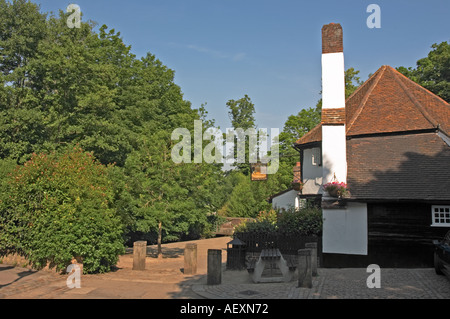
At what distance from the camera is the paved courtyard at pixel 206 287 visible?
10.6 metres

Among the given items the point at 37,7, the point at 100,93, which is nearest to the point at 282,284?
the point at 100,93

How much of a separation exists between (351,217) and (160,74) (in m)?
27.8

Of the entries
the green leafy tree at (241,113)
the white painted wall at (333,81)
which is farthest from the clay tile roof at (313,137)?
the green leafy tree at (241,113)

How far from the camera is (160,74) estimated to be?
1564 inches

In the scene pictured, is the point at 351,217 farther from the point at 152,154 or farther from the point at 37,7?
the point at 37,7

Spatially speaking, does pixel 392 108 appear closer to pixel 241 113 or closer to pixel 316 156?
pixel 316 156

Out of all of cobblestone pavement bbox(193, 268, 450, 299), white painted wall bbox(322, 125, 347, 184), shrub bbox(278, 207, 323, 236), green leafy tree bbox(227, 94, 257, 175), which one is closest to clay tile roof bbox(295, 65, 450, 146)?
white painted wall bbox(322, 125, 347, 184)

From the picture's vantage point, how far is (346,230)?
17.0m

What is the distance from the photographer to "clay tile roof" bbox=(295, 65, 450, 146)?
18.7 m

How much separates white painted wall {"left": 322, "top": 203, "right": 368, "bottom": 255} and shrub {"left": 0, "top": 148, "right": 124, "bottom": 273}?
8.59m

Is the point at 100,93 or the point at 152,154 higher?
the point at 100,93

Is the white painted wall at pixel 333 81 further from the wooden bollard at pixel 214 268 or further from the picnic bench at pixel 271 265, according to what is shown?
the wooden bollard at pixel 214 268

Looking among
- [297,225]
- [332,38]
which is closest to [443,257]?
[297,225]

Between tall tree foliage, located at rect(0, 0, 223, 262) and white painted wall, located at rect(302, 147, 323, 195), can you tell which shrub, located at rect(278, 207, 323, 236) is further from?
tall tree foliage, located at rect(0, 0, 223, 262)
